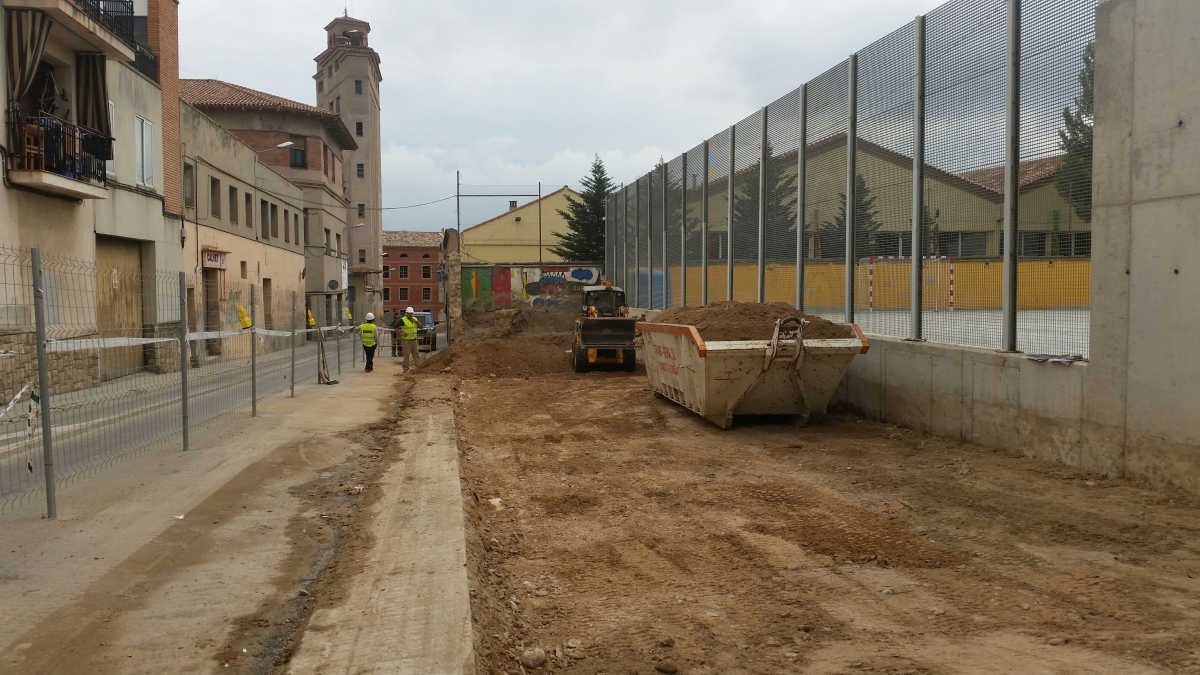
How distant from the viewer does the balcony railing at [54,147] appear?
1698cm

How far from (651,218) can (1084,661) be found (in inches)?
1039

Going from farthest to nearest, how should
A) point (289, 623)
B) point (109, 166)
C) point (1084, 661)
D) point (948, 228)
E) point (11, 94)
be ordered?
1. point (109, 166)
2. point (11, 94)
3. point (948, 228)
4. point (289, 623)
5. point (1084, 661)

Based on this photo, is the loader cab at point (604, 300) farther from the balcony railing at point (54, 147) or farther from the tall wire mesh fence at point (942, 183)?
the balcony railing at point (54, 147)

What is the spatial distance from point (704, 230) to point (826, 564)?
17190 mm

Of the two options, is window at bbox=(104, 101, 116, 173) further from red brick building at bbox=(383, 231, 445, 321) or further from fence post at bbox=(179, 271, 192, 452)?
red brick building at bbox=(383, 231, 445, 321)

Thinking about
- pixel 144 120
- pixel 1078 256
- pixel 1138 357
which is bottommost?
pixel 1138 357

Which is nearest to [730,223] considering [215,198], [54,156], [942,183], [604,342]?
[604,342]

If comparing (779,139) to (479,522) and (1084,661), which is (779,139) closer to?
(479,522)

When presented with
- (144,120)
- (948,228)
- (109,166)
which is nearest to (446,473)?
(948,228)

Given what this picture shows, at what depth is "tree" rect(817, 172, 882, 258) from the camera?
44.4ft

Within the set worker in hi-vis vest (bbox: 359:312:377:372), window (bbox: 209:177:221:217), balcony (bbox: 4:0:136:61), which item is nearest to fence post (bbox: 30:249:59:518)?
balcony (bbox: 4:0:136:61)

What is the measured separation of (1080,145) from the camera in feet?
29.7

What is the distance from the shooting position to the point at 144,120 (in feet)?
77.8

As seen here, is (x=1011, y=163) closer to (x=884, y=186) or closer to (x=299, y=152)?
(x=884, y=186)
